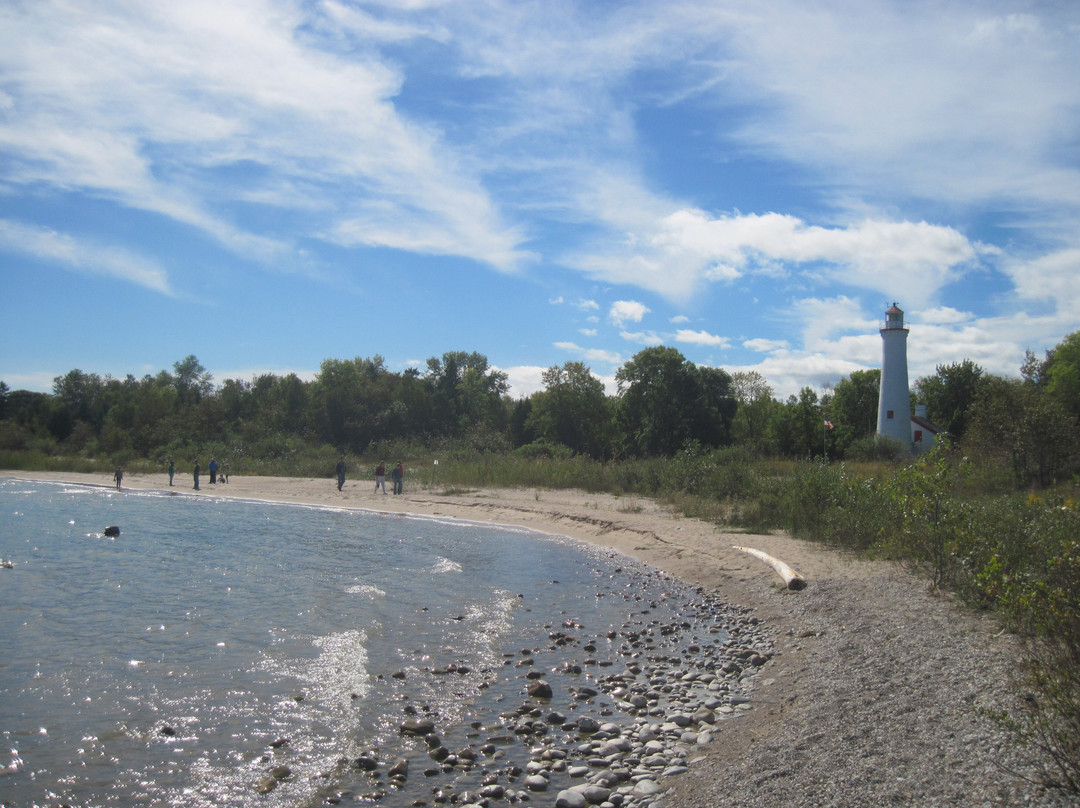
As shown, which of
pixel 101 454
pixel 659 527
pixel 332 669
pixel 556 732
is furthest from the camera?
pixel 101 454

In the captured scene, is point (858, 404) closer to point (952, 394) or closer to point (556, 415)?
point (952, 394)

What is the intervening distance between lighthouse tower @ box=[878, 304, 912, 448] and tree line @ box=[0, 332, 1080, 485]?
2.31 m

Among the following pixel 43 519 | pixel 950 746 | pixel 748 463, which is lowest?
pixel 43 519

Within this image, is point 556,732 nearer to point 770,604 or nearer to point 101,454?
point 770,604

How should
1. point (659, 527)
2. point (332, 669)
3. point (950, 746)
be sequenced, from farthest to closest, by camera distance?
1. point (659, 527)
2. point (332, 669)
3. point (950, 746)

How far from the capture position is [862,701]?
7.12 m

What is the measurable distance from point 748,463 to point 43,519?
30.6 metres

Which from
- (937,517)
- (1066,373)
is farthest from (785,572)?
(1066,373)

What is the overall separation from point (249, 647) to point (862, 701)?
370 inches

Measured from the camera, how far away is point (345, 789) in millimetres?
6734

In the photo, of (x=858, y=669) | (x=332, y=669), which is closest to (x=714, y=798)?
(x=858, y=669)

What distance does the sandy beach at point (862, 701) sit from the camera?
17.2 feet

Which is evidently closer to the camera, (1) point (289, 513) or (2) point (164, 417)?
(1) point (289, 513)

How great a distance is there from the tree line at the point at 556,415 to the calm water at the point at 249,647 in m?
19.9
